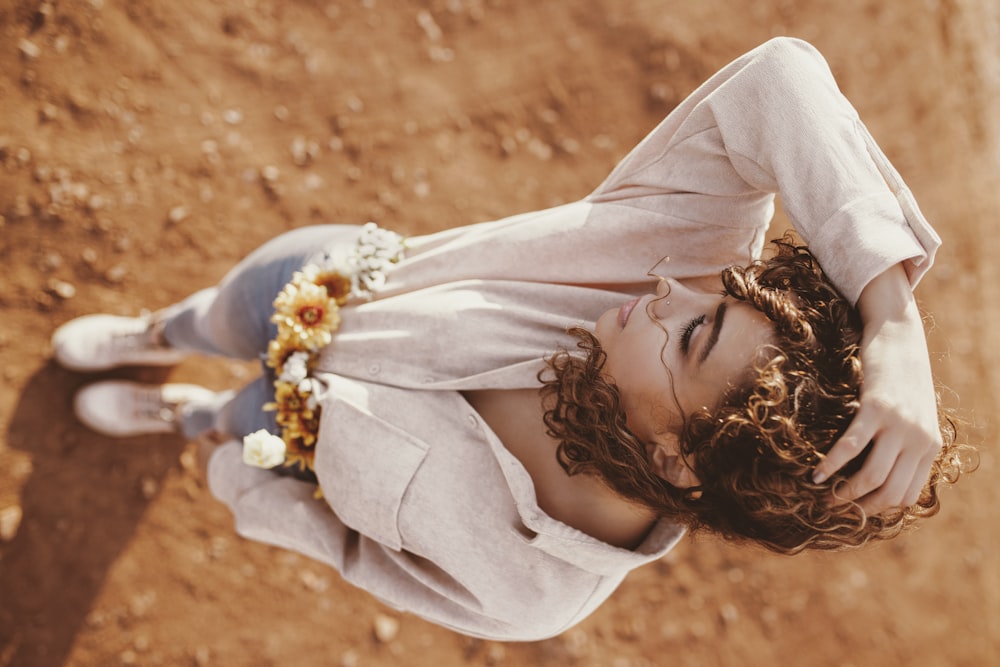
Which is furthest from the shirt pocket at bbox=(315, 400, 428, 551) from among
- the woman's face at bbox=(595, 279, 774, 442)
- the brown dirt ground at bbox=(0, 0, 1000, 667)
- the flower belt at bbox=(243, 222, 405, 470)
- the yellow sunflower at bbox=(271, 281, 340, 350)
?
the brown dirt ground at bbox=(0, 0, 1000, 667)

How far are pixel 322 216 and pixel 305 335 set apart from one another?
1804 mm

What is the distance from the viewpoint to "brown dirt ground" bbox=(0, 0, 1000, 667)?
115 inches

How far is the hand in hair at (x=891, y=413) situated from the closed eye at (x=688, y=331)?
32cm

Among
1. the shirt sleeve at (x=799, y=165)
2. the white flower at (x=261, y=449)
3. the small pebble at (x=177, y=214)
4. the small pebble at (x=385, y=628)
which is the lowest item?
the small pebble at (x=385, y=628)

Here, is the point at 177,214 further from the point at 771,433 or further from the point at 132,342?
the point at 771,433

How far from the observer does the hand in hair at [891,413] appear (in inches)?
49.3

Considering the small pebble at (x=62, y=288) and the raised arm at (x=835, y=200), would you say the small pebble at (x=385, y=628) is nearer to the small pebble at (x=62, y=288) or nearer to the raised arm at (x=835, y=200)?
the small pebble at (x=62, y=288)

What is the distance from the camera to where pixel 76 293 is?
3016 millimetres

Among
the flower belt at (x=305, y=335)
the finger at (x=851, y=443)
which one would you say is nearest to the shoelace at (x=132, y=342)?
the flower belt at (x=305, y=335)

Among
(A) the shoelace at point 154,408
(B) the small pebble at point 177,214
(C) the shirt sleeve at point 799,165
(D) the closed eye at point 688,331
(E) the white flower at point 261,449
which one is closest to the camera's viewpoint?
(C) the shirt sleeve at point 799,165

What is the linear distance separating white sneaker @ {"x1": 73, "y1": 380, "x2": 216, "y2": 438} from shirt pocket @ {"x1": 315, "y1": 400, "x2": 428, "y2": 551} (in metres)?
1.27

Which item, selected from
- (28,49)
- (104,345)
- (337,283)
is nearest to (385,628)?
(104,345)

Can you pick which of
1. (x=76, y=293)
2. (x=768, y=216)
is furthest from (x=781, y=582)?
(x=76, y=293)

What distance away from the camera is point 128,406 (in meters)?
2.88
